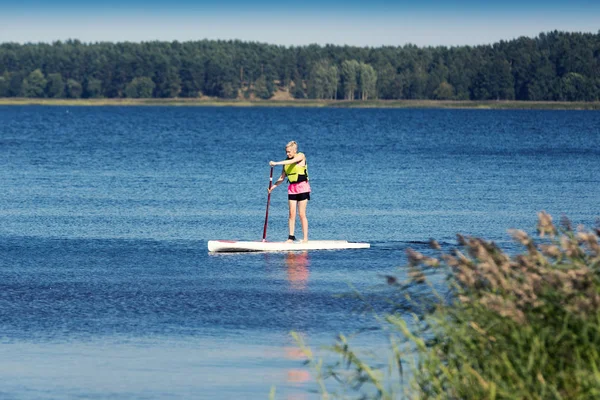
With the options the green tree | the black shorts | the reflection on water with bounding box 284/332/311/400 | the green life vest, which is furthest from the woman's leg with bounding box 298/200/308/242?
the green tree

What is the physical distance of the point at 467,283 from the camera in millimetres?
7730

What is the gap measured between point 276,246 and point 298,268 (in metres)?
1.97

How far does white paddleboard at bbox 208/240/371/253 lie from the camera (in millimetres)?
18812

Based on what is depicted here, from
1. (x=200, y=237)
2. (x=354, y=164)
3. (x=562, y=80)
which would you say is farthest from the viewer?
(x=562, y=80)

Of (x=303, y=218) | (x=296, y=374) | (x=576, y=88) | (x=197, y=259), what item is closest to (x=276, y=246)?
(x=303, y=218)

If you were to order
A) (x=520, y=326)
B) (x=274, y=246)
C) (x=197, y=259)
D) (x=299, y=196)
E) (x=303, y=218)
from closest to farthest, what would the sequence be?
(x=520, y=326) < (x=197, y=259) < (x=274, y=246) < (x=303, y=218) < (x=299, y=196)

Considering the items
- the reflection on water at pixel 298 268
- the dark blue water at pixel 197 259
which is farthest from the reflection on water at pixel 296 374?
the reflection on water at pixel 298 268

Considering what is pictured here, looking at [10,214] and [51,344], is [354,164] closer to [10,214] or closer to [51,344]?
[10,214]

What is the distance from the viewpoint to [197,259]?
18.3 meters

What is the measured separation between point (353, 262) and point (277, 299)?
347cm

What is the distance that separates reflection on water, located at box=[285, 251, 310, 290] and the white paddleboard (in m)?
→ 0.23

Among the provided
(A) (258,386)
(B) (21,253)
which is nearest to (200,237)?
(B) (21,253)

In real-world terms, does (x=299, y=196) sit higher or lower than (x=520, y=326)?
lower

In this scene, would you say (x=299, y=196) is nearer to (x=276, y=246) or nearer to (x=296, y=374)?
(x=276, y=246)
